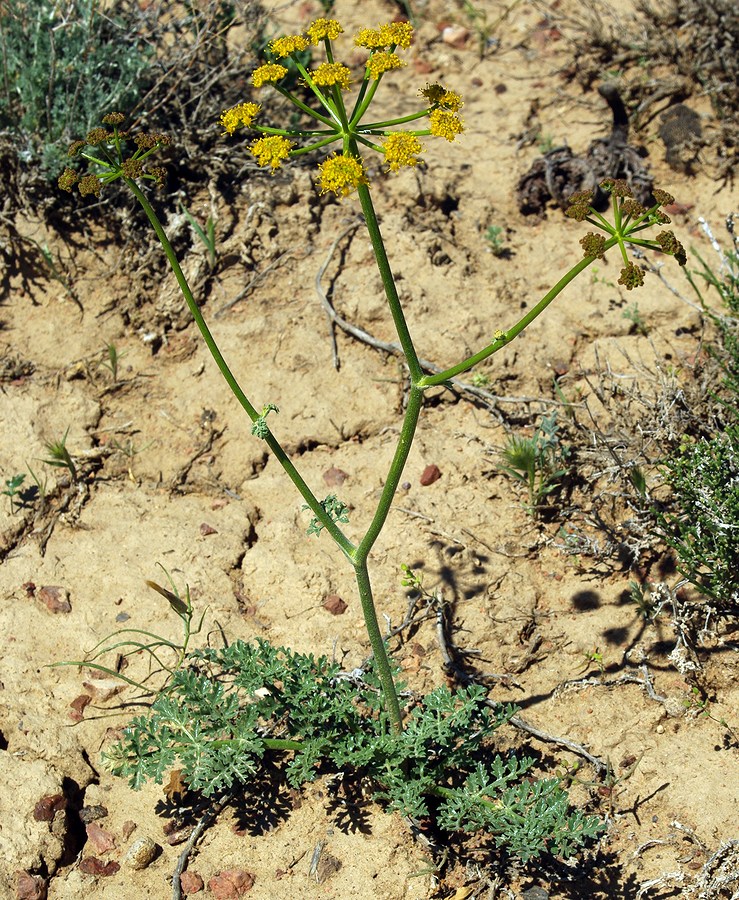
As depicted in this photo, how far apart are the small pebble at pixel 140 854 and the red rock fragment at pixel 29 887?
0.26 meters

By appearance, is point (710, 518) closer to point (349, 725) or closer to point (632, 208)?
point (349, 725)

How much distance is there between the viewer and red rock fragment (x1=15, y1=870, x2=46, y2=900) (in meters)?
2.93

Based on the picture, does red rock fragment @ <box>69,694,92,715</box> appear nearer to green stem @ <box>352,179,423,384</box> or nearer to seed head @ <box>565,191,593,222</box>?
green stem @ <box>352,179,423,384</box>

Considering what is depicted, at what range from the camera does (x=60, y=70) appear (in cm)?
488

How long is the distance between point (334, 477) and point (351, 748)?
1.35 metres

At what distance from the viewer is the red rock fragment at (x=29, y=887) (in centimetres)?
293

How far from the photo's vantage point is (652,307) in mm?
4543

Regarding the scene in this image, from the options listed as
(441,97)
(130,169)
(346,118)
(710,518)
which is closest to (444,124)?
(441,97)

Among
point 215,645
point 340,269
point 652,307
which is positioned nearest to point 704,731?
point 215,645

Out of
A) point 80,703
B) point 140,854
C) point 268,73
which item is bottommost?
point 140,854

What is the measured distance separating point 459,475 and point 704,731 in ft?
4.59

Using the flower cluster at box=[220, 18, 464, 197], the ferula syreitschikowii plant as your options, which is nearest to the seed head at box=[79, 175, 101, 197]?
the ferula syreitschikowii plant

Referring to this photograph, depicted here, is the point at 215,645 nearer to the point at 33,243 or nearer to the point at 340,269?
the point at 340,269

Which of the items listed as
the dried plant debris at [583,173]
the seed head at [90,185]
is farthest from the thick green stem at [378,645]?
the dried plant debris at [583,173]
